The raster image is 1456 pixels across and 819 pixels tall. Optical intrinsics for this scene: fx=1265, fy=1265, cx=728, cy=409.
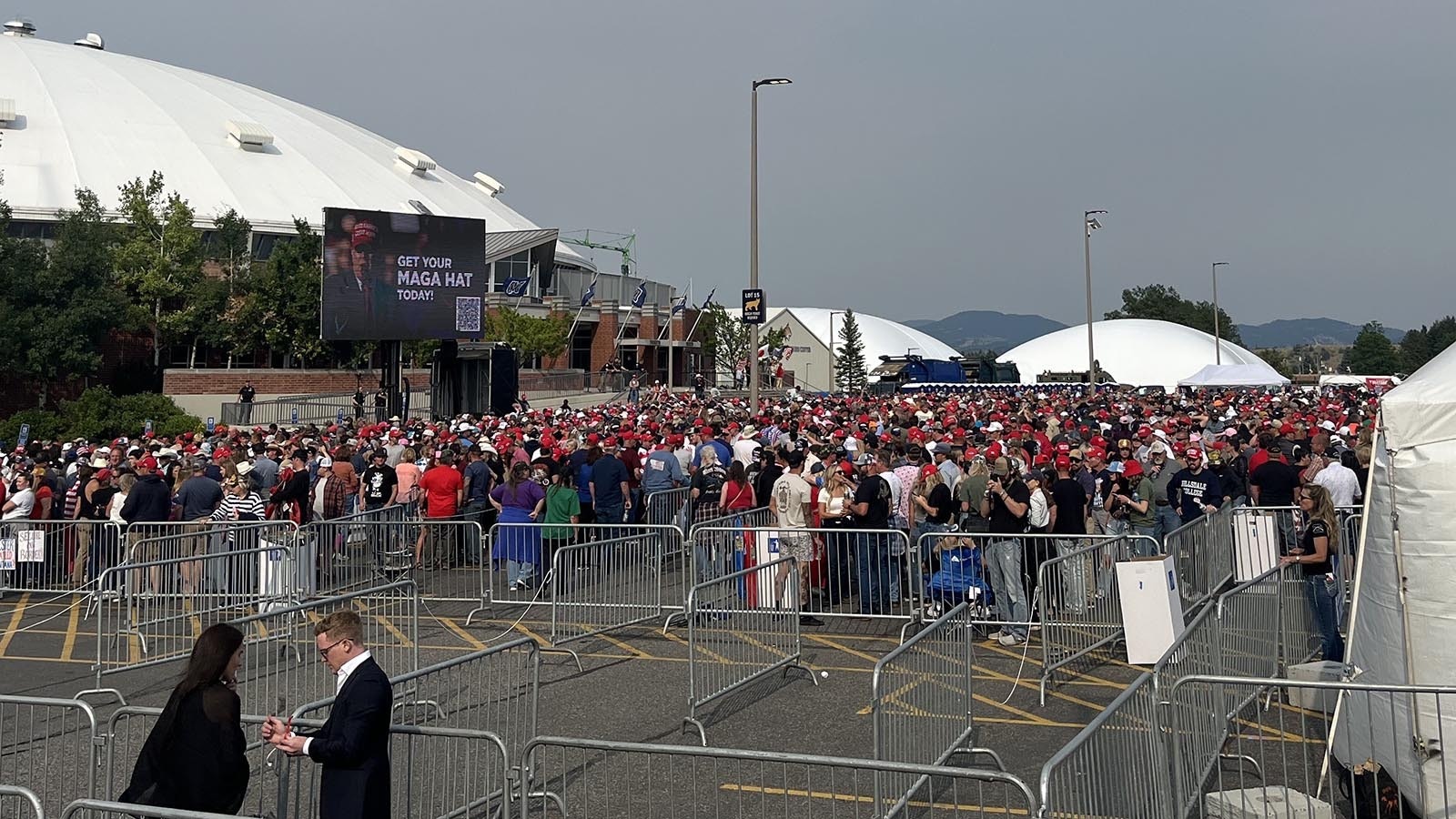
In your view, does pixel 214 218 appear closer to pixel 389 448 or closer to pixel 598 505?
pixel 389 448

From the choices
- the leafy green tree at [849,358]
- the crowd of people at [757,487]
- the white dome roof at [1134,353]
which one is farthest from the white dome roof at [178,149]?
the white dome roof at [1134,353]

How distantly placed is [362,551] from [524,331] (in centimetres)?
5376

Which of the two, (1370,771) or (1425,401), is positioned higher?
(1425,401)

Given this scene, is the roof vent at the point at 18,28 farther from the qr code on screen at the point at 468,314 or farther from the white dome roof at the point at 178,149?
the qr code on screen at the point at 468,314

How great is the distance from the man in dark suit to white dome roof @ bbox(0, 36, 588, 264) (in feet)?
209

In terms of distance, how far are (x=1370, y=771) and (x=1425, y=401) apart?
2018 mm

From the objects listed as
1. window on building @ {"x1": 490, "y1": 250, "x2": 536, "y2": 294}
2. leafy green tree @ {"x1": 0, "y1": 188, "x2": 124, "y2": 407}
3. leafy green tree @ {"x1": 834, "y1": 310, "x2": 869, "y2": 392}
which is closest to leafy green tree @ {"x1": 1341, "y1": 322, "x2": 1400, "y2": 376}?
leafy green tree @ {"x1": 834, "y1": 310, "x2": 869, "y2": 392}

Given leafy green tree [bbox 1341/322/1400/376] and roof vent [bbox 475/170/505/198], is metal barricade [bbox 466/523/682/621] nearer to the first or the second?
roof vent [bbox 475/170/505/198]

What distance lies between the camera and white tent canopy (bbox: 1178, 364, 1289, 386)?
1866 inches

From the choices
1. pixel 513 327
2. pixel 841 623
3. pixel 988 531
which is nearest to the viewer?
pixel 988 531

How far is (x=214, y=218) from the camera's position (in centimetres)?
6206

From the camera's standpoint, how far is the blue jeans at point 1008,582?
1175cm

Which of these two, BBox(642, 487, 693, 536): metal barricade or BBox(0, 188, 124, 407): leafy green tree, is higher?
BBox(0, 188, 124, 407): leafy green tree

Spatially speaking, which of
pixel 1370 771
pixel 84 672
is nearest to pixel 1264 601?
pixel 1370 771
